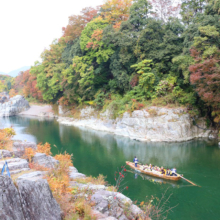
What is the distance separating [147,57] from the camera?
2216 cm

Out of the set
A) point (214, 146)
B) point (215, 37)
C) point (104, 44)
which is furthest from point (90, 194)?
point (104, 44)

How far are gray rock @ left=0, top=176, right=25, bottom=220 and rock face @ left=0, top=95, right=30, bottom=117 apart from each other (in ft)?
147

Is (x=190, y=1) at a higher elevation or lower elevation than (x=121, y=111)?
higher

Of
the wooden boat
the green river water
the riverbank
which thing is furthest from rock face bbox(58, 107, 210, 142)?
the wooden boat

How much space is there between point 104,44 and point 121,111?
9.00m

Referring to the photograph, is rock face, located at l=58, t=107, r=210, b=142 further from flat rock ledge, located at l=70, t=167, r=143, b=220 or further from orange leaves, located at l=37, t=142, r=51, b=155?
flat rock ledge, located at l=70, t=167, r=143, b=220

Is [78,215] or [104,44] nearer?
[78,215]

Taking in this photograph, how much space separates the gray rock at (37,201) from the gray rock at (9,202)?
0.40ft

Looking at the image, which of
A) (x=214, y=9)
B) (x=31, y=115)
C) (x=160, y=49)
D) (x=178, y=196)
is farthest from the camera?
(x=31, y=115)

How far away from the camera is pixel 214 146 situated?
17625mm

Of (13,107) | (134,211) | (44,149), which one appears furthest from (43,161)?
(13,107)

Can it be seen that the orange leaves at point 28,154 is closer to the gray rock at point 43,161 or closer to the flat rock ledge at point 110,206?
the gray rock at point 43,161

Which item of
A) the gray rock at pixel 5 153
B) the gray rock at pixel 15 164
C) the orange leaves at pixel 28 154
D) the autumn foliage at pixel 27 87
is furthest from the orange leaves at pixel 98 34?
the gray rock at pixel 15 164

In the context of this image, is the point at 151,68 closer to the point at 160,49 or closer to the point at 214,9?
the point at 160,49
